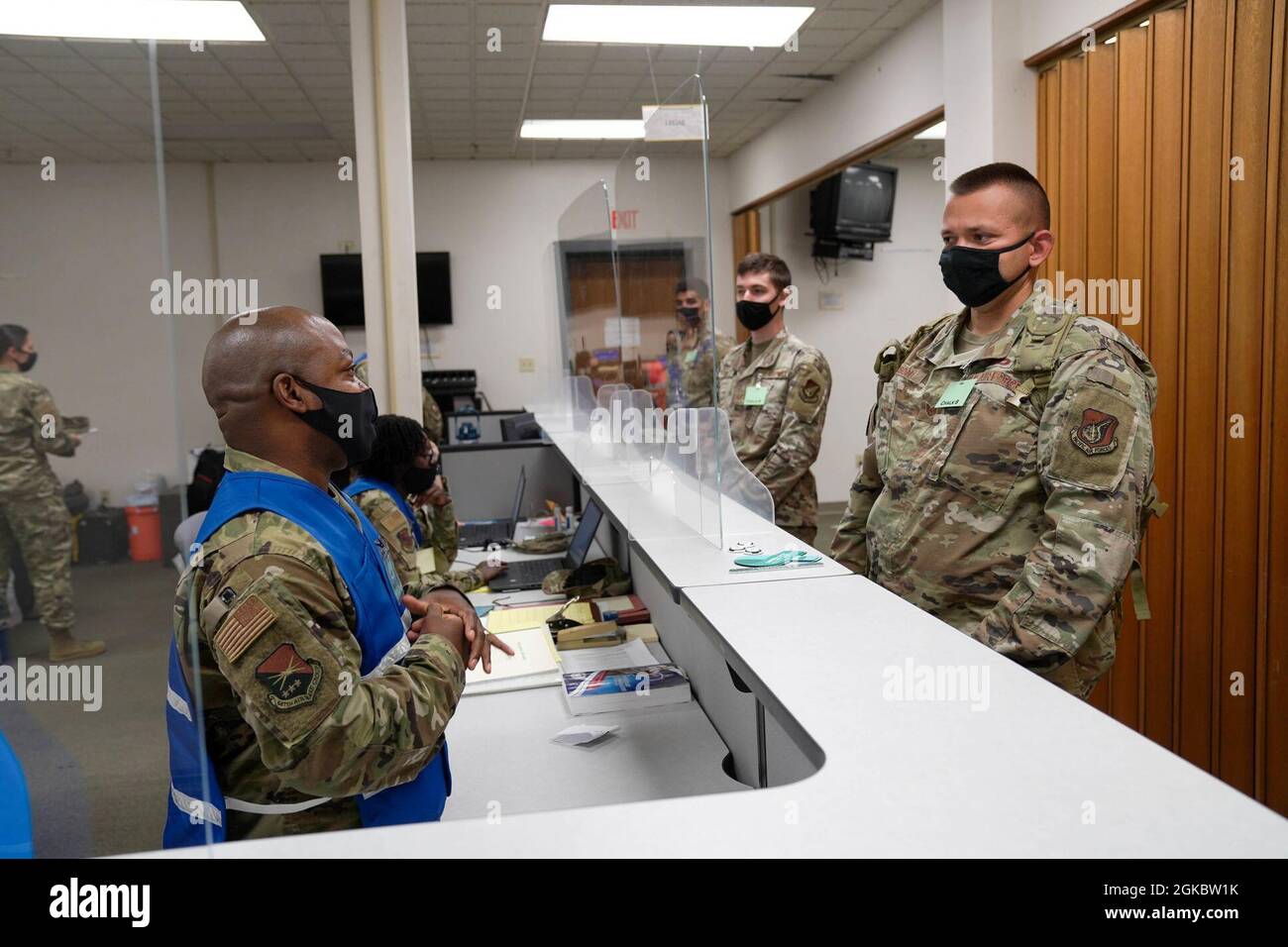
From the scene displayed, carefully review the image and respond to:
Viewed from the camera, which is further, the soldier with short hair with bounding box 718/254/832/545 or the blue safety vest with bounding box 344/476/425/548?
the soldier with short hair with bounding box 718/254/832/545

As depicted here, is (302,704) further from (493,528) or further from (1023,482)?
(493,528)

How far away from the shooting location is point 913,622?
1350 mm

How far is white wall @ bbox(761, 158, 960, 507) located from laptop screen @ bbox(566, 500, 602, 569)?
5.03 meters

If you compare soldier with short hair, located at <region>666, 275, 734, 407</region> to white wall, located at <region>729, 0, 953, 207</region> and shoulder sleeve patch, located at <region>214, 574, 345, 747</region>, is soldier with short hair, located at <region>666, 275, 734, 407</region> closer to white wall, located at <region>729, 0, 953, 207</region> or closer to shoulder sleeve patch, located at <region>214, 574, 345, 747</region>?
shoulder sleeve patch, located at <region>214, 574, 345, 747</region>

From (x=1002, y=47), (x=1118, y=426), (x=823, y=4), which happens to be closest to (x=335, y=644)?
(x=1118, y=426)

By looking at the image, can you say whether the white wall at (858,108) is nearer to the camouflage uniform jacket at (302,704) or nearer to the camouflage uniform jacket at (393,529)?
the camouflage uniform jacket at (393,529)

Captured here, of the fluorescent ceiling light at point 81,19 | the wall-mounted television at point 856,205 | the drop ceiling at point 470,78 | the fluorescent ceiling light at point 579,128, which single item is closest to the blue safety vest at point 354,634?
the fluorescent ceiling light at point 81,19

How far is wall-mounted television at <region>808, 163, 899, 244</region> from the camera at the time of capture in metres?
6.96

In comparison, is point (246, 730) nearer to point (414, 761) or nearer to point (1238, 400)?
point (414, 761)

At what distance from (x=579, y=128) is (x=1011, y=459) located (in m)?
5.70

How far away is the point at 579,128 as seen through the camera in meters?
6.78

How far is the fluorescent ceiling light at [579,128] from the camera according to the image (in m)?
6.57
